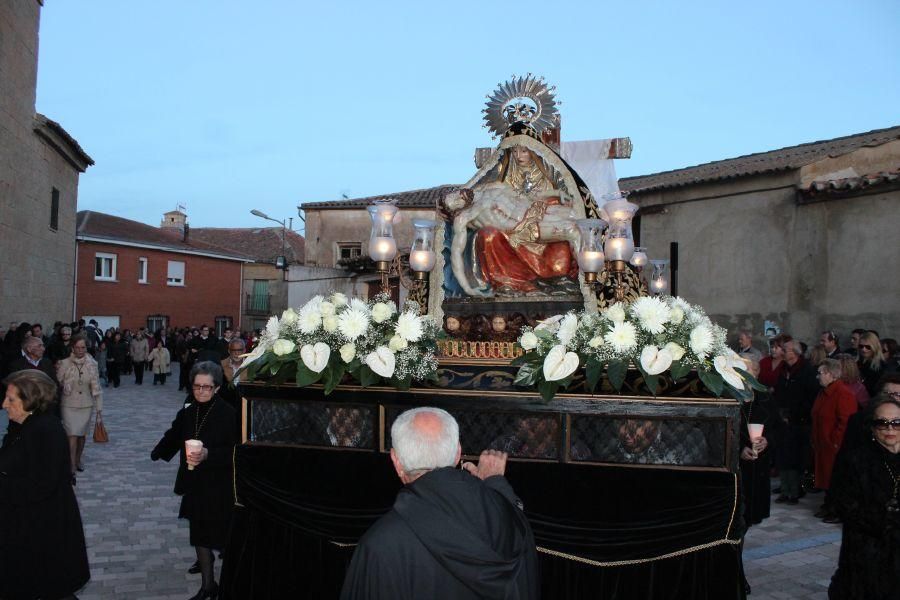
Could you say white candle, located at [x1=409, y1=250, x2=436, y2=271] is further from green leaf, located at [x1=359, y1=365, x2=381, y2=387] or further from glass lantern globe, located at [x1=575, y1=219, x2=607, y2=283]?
green leaf, located at [x1=359, y1=365, x2=381, y2=387]

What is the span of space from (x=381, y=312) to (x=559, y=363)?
1226mm

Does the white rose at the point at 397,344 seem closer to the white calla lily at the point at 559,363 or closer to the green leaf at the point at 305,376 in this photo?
the green leaf at the point at 305,376

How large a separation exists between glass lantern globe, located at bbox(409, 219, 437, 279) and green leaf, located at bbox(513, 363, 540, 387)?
264 centimetres

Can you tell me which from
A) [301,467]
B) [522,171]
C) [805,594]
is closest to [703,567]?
→ [805,594]

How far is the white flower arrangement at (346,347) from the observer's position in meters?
4.61

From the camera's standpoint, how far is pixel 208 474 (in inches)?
209

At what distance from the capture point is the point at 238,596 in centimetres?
482

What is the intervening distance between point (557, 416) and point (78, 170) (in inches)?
935

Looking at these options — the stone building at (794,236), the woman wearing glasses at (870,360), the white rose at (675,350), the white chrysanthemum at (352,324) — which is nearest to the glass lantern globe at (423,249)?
the white chrysanthemum at (352,324)

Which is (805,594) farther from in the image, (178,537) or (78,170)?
(78,170)

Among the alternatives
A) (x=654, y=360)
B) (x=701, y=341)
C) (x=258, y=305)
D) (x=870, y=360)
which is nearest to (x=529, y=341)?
(x=654, y=360)

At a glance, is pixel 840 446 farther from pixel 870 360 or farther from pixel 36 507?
pixel 36 507

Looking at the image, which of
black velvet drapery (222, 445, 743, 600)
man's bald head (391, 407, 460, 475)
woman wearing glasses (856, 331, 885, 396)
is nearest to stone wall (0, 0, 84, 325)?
black velvet drapery (222, 445, 743, 600)

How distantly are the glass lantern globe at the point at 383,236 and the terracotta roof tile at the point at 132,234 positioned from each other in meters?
29.4
